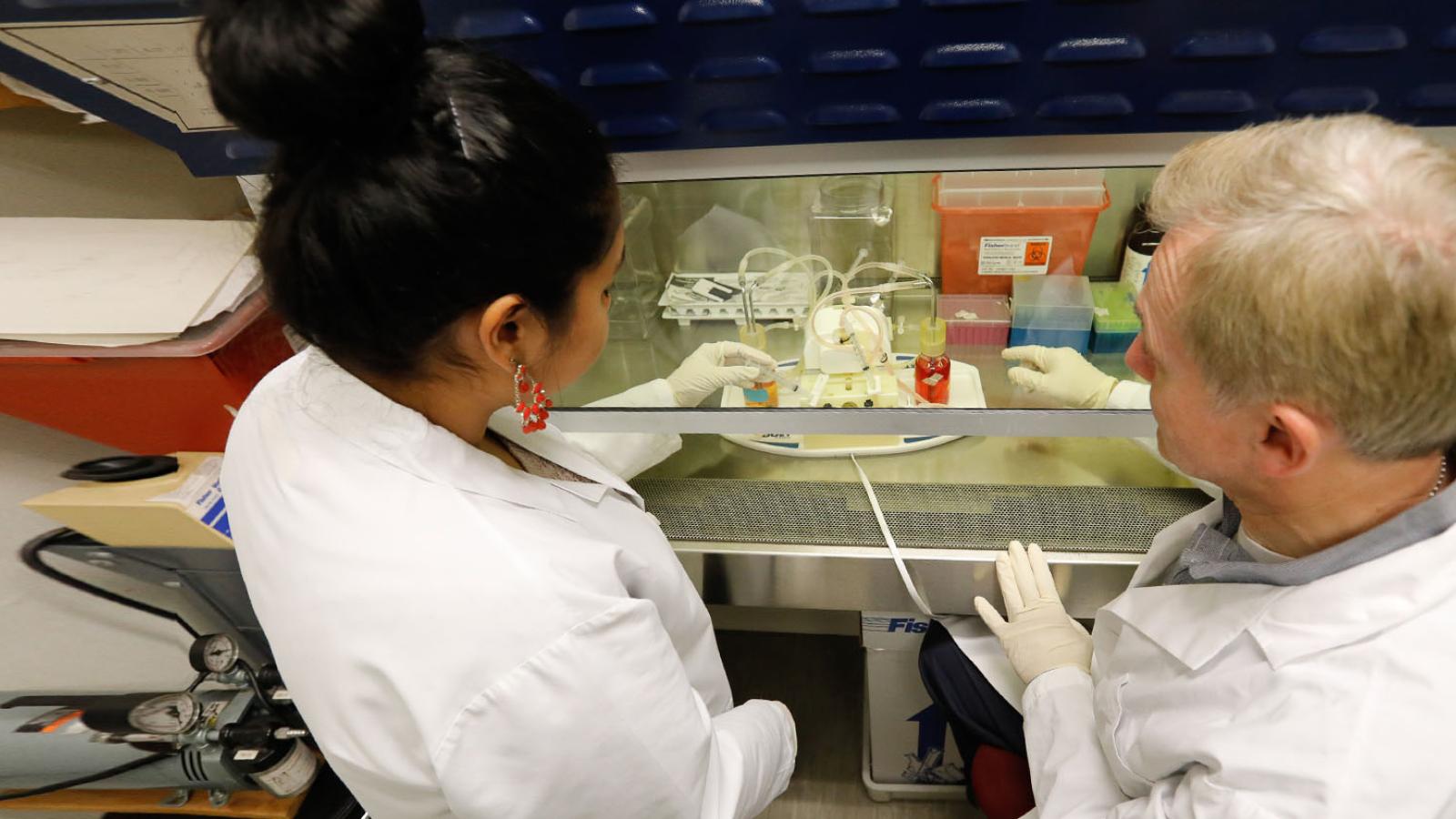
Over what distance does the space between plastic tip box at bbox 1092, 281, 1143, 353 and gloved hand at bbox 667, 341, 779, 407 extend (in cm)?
52

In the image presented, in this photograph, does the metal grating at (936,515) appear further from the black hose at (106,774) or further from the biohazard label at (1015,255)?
the black hose at (106,774)

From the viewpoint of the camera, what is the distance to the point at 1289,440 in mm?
701

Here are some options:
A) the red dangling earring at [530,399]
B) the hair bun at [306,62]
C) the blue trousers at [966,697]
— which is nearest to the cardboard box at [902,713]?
the blue trousers at [966,697]

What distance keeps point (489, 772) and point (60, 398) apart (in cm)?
112

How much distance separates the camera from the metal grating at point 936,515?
1219 mm

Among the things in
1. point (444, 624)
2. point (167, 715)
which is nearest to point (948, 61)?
point (444, 624)

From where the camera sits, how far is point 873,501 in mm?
1272

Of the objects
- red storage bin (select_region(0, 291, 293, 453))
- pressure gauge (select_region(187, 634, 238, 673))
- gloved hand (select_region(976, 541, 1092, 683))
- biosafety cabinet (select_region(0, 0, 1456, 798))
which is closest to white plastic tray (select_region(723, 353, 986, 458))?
biosafety cabinet (select_region(0, 0, 1456, 798))

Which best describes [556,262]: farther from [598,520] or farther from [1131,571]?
[1131,571]

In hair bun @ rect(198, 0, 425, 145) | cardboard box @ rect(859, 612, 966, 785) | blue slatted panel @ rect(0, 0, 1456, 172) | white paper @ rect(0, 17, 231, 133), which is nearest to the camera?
hair bun @ rect(198, 0, 425, 145)

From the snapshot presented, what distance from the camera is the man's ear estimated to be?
0.67 metres

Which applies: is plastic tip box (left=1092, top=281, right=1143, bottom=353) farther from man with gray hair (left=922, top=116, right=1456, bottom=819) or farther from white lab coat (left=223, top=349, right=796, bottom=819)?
white lab coat (left=223, top=349, right=796, bottom=819)

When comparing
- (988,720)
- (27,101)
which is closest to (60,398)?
(27,101)

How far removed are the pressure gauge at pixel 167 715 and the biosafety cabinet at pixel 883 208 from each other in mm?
353
